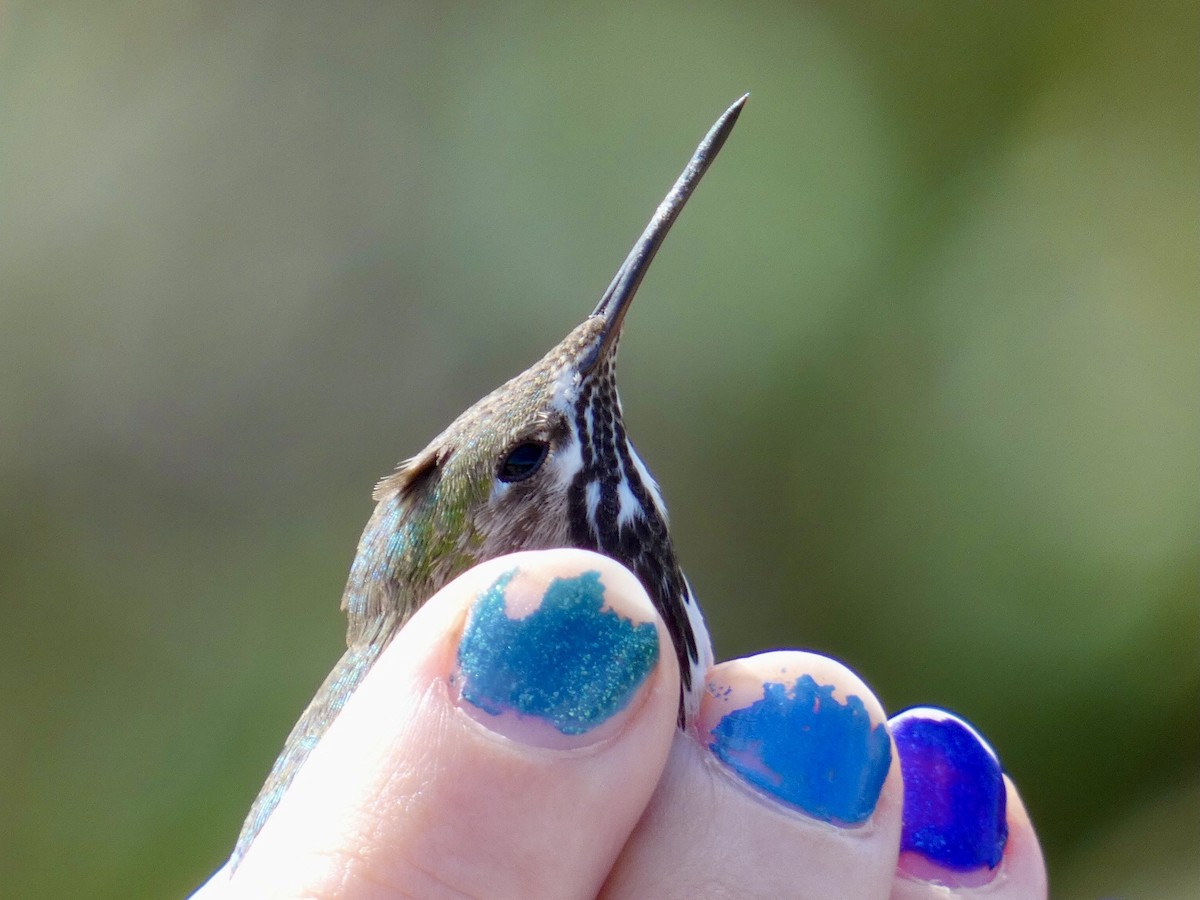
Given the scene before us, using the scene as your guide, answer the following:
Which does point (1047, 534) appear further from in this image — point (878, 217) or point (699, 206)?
point (699, 206)

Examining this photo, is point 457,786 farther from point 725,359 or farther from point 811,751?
point 725,359

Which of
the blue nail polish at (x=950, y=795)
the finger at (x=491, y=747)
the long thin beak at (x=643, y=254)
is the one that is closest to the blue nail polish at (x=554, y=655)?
the finger at (x=491, y=747)

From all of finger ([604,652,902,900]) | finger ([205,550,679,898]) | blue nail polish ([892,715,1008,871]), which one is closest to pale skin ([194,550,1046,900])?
finger ([205,550,679,898])

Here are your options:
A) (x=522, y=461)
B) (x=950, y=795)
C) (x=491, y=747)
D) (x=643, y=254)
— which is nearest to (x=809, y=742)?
(x=950, y=795)

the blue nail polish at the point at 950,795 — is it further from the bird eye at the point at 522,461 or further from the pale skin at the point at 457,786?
the bird eye at the point at 522,461

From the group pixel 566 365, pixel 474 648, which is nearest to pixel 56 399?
pixel 566 365

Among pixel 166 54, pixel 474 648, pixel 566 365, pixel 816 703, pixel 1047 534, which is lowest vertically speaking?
pixel 1047 534

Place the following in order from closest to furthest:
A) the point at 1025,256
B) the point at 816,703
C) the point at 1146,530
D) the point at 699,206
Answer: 1. the point at 816,703
2. the point at 1146,530
3. the point at 1025,256
4. the point at 699,206

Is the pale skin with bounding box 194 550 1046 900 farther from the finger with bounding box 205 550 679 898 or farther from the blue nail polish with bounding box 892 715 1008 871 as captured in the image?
the blue nail polish with bounding box 892 715 1008 871
